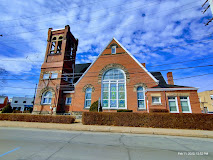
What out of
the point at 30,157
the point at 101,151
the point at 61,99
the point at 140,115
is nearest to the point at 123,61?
the point at 140,115

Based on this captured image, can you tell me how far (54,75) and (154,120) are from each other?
17875 millimetres

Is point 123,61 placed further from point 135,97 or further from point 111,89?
point 135,97

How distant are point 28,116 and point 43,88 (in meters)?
7.80

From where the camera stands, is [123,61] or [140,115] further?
[123,61]

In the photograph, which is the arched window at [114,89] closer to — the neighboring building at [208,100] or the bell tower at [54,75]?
the bell tower at [54,75]

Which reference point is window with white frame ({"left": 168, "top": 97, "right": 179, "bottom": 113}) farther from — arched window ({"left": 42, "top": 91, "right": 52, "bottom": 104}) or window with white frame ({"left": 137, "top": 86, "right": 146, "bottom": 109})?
arched window ({"left": 42, "top": 91, "right": 52, "bottom": 104})

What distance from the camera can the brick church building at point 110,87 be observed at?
43.5 ft

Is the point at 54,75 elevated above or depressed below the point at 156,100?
above

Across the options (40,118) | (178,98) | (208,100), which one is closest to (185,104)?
(178,98)

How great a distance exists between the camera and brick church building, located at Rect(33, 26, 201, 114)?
522 inches

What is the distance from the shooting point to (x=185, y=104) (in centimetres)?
1290

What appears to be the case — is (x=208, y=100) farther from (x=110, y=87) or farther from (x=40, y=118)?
→ (x=40, y=118)

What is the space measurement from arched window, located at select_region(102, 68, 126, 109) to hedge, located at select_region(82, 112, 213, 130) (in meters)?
5.67

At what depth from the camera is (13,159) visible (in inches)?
132
